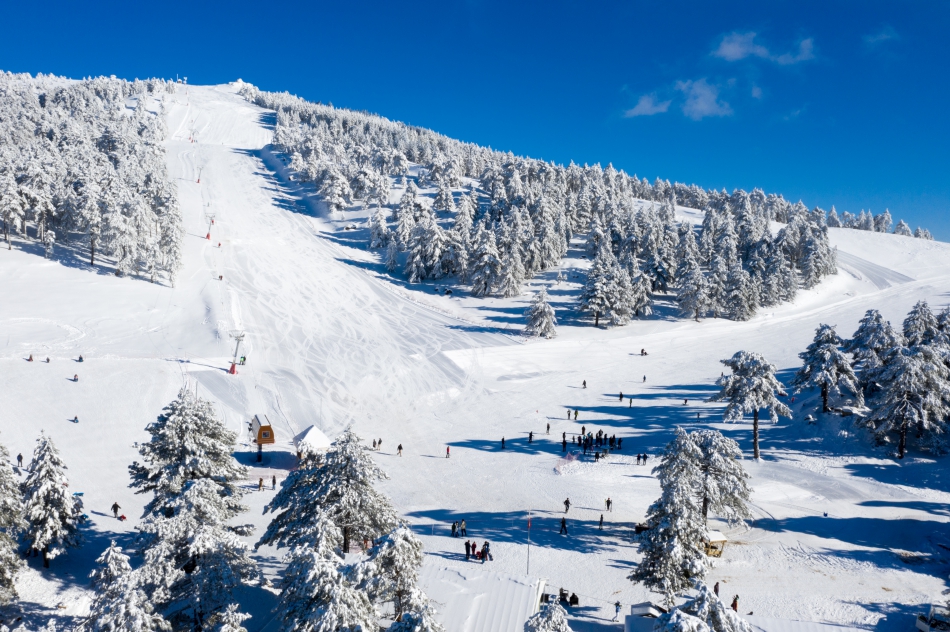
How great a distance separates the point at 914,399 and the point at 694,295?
3750 cm

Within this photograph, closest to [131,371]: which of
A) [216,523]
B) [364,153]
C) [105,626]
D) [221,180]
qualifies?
[216,523]

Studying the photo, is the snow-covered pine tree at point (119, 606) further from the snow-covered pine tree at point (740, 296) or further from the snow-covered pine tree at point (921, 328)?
the snow-covered pine tree at point (740, 296)

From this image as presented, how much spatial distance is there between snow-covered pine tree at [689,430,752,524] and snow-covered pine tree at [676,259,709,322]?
48310mm

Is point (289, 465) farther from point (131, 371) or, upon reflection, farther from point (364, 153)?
point (364, 153)

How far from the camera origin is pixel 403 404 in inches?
1758

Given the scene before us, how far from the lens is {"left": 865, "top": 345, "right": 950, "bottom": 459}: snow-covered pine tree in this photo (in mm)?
31828

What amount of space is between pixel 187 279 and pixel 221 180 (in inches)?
2716

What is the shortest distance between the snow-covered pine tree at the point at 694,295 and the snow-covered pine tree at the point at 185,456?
62.2 m

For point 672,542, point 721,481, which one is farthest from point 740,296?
point 672,542

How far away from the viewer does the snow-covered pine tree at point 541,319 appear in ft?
203

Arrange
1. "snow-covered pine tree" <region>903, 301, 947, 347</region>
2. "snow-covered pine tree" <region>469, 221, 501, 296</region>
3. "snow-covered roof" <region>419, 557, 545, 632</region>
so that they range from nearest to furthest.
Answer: "snow-covered roof" <region>419, 557, 545, 632</region> → "snow-covered pine tree" <region>903, 301, 947, 347</region> → "snow-covered pine tree" <region>469, 221, 501, 296</region>

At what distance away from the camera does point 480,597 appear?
19.2 m

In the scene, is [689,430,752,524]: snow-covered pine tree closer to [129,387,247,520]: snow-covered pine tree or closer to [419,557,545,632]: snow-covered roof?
[419,557,545,632]: snow-covered roof

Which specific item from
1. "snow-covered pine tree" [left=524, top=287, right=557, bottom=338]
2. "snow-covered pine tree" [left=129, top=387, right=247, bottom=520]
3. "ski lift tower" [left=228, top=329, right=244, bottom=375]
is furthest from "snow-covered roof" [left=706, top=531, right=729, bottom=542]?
"snow-covered pine tree" [left=524, top=287, right=557, bottom=338]
